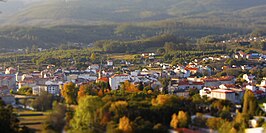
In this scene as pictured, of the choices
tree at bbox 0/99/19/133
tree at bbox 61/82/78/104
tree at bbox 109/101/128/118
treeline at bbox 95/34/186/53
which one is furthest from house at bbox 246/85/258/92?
treeline at bbox 95/34/186/53

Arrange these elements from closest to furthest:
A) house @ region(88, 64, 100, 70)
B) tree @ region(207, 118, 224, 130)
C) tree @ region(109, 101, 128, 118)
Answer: tree @ region(207, 118, 224, 130) → tree @ region(109, 101, 128, 118) → house @ region(88, 64, 100, 70)

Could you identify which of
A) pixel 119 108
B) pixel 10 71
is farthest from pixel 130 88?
pixel 10 71

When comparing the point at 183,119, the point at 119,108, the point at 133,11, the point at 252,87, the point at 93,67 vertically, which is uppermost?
the point at 133,11

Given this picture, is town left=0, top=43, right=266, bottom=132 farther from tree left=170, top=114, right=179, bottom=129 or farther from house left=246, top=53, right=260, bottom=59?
tree left=170, top=114, right=179, bottom=129

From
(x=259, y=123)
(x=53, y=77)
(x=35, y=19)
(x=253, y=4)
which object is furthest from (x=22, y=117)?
(x=253, y=4)

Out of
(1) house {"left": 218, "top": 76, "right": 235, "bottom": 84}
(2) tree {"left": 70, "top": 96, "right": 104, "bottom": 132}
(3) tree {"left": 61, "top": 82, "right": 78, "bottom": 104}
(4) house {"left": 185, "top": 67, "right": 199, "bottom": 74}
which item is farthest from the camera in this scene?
(4) house {"left": 185, "top": 67, "right": 199, "bottom": 74}

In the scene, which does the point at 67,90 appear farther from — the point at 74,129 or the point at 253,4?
the point at 253,4

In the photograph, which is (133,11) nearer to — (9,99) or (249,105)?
(9,99)
